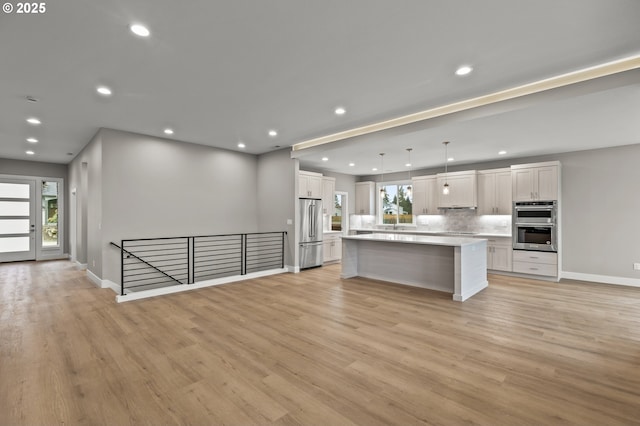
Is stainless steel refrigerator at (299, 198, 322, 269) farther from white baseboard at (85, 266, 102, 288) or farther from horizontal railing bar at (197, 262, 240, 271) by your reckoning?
white baseboard at (85, 266, 102, 288)

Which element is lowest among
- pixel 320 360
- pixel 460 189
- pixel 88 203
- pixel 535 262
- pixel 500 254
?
pixel 320 360

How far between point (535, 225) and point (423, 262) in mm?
2992

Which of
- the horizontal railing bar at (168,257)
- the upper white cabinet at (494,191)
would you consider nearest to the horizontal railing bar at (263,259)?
the horizontal railing bar at (168,257)

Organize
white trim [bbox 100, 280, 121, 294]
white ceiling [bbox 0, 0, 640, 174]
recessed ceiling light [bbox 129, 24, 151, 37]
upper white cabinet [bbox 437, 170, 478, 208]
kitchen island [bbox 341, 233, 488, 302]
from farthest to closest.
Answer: upper white cabinet [bbox 437, 170, 478, 208], white trim [bbox 100, 280, 121, 294], kitchen island [bbox 341, 233, 488, 302], recessed ceiling light [bbox 129, 24, 151, 37], white ceiling [bbox 0, 0, 640, 174]

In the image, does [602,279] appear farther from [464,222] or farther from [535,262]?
[464,222]

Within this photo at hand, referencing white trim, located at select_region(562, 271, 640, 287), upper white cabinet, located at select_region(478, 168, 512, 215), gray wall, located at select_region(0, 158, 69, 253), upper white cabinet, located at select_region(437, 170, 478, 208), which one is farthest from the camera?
gray wall, located at select_region(0, 158, 69, 253)

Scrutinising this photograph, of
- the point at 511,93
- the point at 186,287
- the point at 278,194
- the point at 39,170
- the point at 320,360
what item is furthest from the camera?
the point at 39,170

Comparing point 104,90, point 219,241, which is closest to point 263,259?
point 219,241

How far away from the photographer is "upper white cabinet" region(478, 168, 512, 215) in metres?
7.12

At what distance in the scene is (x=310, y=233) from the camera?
7402 millimetres

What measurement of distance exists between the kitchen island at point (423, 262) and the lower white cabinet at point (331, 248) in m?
2.17

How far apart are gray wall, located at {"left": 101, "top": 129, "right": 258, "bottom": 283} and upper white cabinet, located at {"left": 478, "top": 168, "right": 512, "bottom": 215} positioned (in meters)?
5.83

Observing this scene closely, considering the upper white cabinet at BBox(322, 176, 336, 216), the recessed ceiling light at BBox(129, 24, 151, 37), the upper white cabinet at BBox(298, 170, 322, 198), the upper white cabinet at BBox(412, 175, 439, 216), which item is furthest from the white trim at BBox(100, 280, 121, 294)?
the upper white cabinet at BBox(412, 175, 439, 216)

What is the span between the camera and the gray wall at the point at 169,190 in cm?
546
